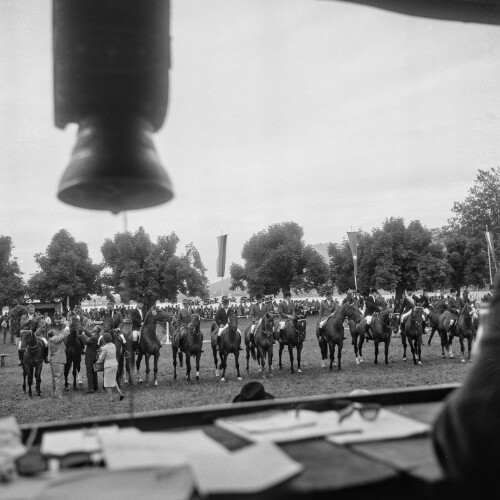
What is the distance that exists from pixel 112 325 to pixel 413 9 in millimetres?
13861

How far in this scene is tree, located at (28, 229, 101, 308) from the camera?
201 ft

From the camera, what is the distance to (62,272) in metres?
61.8

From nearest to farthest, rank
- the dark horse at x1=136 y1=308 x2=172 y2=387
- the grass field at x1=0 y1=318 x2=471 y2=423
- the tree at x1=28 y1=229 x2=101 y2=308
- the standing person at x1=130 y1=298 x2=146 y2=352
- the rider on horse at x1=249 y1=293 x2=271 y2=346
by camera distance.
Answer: the grass field at x1=0 y1=318 x2=471 y2=423
the dark horse at x1=136 y1=308 x2=172 y2=387
the standing person at x1=130 y1=298 x2=146 y2=352
the rider on horse at x1=249 y1=293 x2=271 y2=346
the tree at x1=28 y1=229 x2=101 y2=308

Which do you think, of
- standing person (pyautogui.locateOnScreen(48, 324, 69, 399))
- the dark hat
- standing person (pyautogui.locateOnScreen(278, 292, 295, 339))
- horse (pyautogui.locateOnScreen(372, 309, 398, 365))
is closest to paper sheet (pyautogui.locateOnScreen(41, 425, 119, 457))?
the dark hat

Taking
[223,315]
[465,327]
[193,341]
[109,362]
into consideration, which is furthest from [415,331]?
[109,362]

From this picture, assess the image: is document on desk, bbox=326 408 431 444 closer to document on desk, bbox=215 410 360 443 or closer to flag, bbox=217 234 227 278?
document on desk, bbox=215 410 360 443

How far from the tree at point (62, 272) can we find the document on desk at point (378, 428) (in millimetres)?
62953

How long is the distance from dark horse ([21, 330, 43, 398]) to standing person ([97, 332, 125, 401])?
5.95 feet

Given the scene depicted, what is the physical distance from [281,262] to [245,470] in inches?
2833

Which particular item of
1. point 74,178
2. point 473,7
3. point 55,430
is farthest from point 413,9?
point 55,430

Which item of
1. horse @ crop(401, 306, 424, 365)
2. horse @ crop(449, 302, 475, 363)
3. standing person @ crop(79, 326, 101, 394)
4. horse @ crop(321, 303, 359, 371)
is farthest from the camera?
horse @ crop(449, 302, 475, 363)

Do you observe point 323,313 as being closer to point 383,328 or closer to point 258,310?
point 383,328

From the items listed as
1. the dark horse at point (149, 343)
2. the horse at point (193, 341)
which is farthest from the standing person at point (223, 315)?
the dark horse at point (149, 343)

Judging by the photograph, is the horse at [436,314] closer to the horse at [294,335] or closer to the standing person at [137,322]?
the horse at [294,335]
